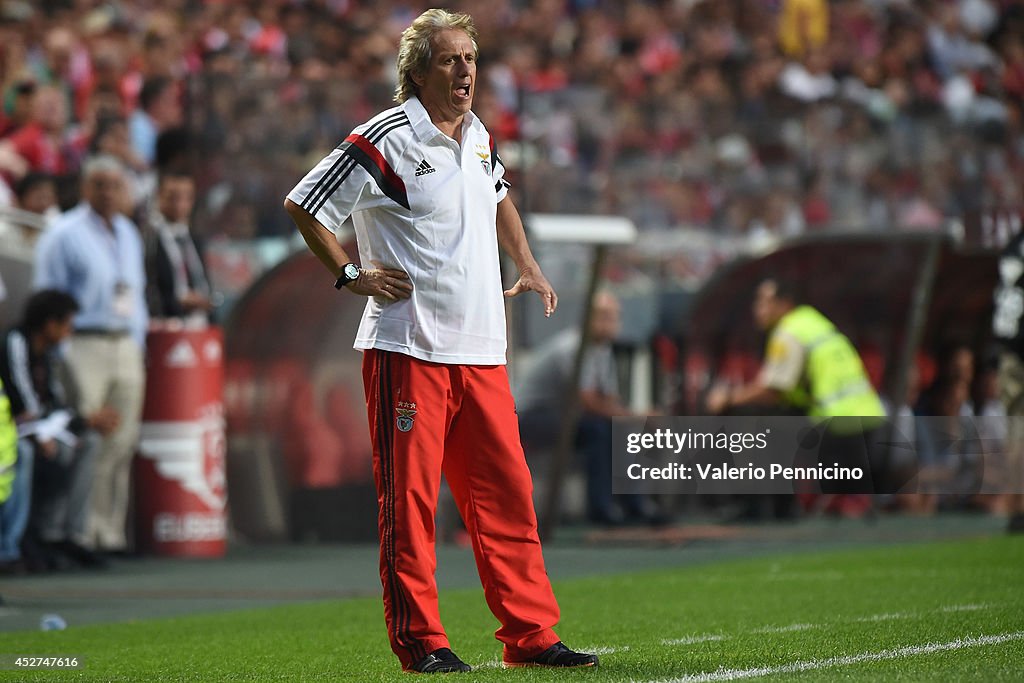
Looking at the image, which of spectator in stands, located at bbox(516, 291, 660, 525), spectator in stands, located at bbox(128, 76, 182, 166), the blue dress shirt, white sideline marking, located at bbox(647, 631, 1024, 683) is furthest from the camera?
spectator in stands, located at bbox(516, 291, 660, 525)

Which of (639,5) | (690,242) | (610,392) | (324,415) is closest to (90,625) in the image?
(324,415)

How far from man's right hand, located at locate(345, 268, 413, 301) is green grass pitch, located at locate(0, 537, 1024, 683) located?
1.22 m

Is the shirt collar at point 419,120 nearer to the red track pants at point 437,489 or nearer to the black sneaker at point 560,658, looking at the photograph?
the red track pants at point 437,489

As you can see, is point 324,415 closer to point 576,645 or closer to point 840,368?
point 840,368

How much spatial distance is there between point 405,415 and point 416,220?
619 mm

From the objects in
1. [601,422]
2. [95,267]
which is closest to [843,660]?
[95,267]

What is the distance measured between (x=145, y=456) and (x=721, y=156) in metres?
6.14

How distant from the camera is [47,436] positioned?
457 inches

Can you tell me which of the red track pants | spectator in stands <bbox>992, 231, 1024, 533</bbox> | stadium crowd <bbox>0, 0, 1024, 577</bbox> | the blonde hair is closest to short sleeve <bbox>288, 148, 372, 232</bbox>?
the blonde hair

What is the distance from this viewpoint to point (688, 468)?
12.0m

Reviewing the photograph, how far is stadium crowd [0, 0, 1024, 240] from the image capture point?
550 inches

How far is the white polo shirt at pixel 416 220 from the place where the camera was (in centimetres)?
598

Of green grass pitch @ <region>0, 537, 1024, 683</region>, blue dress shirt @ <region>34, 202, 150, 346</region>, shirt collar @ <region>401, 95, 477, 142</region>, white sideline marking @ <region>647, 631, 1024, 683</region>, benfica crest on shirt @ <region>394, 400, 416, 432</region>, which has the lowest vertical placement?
green grass pitch @ <region>0, 537, 1024, 683</region>

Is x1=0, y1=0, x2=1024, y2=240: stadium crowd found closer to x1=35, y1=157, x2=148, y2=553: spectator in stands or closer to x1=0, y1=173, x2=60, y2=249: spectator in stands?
x1=0, y1=173, x2=60, y2=249: spectator in stands
